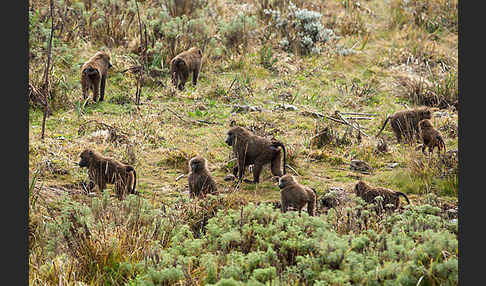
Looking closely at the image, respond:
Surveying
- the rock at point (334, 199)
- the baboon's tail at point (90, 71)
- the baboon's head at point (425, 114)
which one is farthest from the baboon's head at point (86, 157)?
the baboon's head at point (425, 114)

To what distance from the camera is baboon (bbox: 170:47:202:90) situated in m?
10.6

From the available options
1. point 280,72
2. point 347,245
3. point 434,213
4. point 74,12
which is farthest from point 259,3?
point 347,245

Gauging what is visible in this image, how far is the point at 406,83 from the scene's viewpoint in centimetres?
1134

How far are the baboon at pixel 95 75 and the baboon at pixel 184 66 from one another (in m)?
1.20

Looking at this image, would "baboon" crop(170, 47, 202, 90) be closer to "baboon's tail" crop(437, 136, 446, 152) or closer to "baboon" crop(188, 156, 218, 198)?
"baboon" crop(188, 156, 218, 198)

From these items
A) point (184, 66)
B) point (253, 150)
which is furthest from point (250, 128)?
point (184, 66)

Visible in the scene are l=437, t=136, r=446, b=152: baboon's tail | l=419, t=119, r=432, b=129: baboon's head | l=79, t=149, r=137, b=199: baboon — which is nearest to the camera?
l=79, t=149, r=137, b=199: baboon

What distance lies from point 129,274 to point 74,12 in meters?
8.71

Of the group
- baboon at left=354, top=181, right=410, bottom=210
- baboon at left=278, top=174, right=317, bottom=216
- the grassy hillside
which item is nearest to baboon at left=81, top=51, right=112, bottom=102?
the grassy hillside

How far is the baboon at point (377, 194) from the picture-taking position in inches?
255

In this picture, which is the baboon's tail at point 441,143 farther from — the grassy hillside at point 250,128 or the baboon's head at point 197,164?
the baboon's head at point 197,164

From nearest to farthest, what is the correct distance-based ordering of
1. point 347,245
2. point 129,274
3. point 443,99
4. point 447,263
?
point 447,263 < point 347,245 < point 129,274 < point 443,99

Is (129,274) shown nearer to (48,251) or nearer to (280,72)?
(48,251)

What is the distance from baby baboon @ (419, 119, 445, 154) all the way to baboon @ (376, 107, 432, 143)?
41cm
